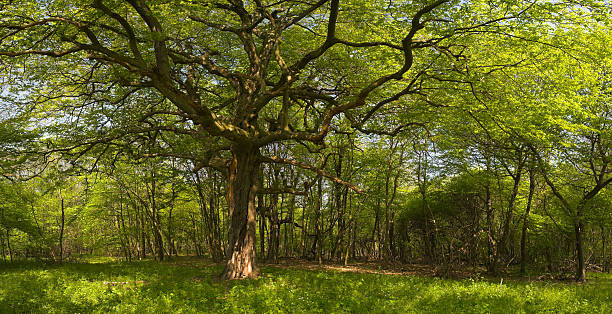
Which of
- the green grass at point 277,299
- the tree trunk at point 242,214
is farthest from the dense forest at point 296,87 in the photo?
the green grass at point 277,299

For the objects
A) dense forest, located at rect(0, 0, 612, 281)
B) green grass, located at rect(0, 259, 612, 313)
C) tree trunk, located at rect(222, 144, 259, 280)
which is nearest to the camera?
A: green grass, located at rect(0, 259, 612, 313)

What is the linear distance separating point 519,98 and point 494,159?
21.2ft

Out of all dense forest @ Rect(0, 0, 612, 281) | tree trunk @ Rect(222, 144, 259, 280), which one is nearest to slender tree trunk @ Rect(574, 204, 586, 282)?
dense forest @ Rect(0, 0, 612, 281)

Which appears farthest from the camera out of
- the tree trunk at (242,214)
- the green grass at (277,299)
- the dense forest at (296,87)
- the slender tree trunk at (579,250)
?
the slender tree trunk at (579,250)

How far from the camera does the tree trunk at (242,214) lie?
11.7 m

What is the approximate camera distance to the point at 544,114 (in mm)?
12641

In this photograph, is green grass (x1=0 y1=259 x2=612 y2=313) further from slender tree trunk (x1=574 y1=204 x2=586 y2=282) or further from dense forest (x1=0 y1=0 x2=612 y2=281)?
slender tree trunk (x1=574 y1=204 x2=586 y2=282)

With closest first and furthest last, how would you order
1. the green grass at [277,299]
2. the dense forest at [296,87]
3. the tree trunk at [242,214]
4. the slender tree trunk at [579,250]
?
the green grass at [277,299] → the dense forest at [296,87] → the tree trunk at [242,214] → the slender tree trunk at [579,250]

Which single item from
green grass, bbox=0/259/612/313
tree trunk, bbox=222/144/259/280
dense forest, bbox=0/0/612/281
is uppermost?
dense forest, bbox=0/0/612/281

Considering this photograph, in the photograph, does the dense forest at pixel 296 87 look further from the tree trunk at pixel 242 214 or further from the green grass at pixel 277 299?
the green grass at pixel 277 299

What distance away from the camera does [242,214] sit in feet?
39.5

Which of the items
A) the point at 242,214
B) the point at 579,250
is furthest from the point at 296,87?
the point at 579,250

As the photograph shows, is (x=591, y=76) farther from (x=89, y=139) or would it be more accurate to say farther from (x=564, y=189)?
(x=89, y=139)

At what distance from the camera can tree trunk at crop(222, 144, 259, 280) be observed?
38.2ft
